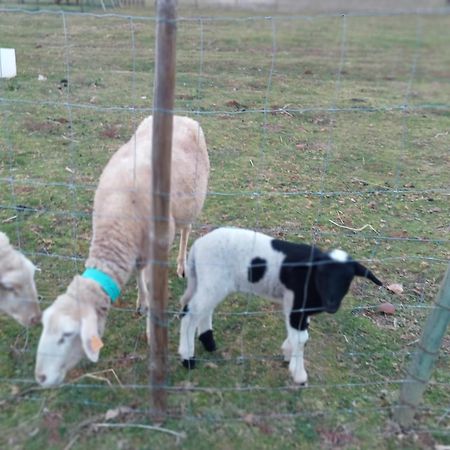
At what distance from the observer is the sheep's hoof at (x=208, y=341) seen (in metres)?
3.31

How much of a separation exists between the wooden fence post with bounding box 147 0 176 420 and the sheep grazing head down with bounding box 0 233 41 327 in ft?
2.78

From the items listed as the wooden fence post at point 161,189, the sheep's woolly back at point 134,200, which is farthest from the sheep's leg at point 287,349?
the sheep's woolly back at point 134,200

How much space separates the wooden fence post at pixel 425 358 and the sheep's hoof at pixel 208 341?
115 cm

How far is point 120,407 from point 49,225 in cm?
216

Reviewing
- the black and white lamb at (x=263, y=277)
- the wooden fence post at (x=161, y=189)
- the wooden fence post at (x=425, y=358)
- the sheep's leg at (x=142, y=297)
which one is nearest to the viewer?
the wooden fence post at (x=161, y=189)

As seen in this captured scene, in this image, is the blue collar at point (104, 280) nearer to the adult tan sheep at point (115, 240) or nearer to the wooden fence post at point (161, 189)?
the adult tan sheep at point (115, 240)

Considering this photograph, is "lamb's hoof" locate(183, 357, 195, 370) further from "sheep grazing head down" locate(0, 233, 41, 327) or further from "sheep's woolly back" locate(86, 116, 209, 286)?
"sheep grazing head down" locate(0, 233, 41, 327)

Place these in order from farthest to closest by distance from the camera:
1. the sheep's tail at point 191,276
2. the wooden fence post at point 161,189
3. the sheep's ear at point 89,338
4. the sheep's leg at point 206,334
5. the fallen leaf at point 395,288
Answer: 1. the fallen leaf at point 395,288
2. the sheep's leg at point 206,334
3. the sheep's tail at point 191,276
4. the sheep's ear at point 89,338
5. the wooden fence post at point 161,189

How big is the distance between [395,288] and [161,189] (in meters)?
2.46

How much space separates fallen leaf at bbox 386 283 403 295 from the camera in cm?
408

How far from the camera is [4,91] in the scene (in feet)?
26.5

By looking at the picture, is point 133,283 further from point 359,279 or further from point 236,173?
point 236,173

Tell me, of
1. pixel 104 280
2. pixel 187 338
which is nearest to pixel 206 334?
pixel 187 338

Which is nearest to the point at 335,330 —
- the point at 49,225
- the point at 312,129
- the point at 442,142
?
the point at 49,225
